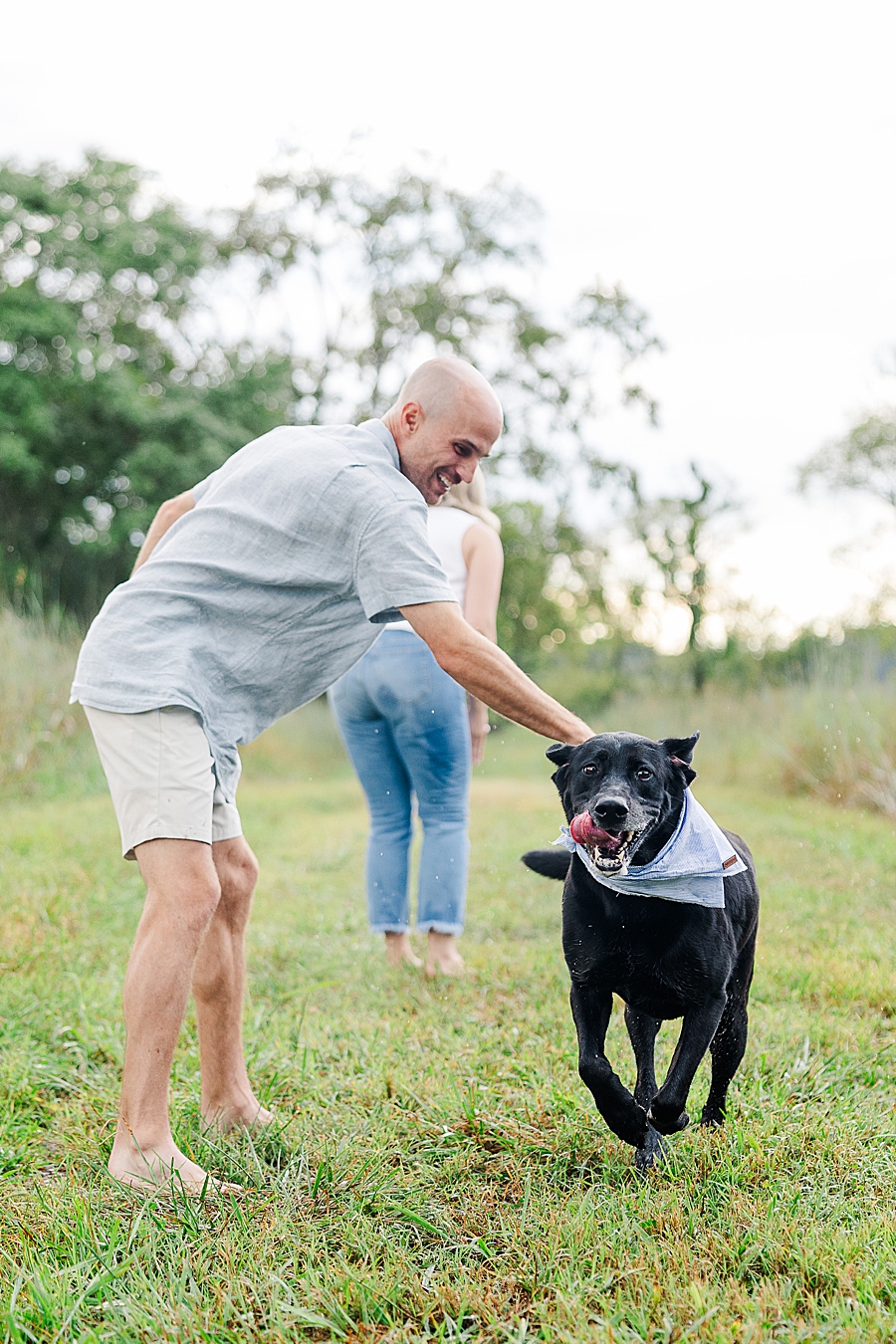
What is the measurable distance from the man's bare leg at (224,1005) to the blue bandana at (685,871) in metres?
1.01

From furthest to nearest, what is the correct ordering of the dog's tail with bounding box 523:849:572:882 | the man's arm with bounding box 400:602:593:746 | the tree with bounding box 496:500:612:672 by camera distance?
the tree with bounding box 496:500:612:672, the dog's tail with bounding box 523:849:572:882, the man's arm with bounding box 400:602:593:746

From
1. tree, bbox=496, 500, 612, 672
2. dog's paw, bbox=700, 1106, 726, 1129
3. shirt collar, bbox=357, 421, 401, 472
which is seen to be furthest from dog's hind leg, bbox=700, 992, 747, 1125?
tree, bbox=496, 500, 612, 672

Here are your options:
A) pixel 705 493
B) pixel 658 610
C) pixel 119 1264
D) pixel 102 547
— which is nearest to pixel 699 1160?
pixel 119 1264

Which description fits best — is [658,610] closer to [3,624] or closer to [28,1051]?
[3,624]

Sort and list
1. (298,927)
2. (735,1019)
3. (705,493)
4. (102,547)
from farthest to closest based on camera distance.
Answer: (705,493) < (102,547) < (298,927) < (735,1019)

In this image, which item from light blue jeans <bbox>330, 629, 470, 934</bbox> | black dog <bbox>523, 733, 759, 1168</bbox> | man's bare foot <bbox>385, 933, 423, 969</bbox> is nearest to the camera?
black dog <bbox>523, 733, 759, 1168</bbox>

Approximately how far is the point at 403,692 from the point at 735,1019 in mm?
1905

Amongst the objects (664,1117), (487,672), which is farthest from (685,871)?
(487,672)

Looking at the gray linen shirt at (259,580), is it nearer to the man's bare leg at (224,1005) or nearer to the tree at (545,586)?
the man's bare leg at (224,1005)

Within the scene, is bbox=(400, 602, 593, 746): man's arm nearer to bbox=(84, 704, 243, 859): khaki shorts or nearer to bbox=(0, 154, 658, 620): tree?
bbox=(84, 704, 243, 859): khaki shorts

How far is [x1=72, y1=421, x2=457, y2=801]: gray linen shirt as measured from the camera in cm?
253

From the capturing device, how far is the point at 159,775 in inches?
99.5

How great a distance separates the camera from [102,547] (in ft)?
67.0

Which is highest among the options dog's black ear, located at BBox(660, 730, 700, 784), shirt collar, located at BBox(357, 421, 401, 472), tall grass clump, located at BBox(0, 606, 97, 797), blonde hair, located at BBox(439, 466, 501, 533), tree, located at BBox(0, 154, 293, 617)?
tree, located at BBox(0, 154, 293, 617)
